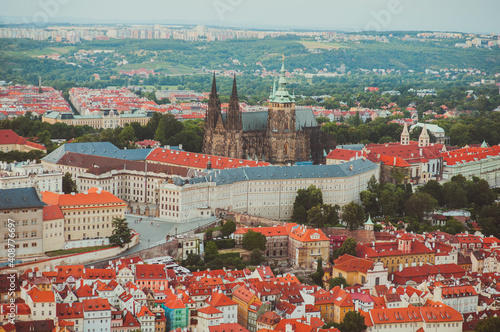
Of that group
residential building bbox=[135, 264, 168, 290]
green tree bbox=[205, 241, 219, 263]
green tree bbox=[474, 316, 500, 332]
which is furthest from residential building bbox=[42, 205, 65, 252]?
green tree bbox=[474, 316, 500, 332]

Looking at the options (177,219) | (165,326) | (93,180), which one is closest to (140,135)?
(93,180)

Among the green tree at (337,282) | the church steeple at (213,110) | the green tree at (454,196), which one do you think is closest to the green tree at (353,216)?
the green tree at (337,282)

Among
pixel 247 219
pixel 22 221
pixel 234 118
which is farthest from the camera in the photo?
pixel 234 118

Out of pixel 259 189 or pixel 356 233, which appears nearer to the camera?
pixel 356 233

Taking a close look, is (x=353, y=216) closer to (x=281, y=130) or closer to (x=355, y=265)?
(x=355, y=265)

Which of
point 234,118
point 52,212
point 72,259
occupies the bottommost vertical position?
point 72,259

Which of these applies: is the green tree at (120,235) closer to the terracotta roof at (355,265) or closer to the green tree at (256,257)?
the green tree at (256,257)

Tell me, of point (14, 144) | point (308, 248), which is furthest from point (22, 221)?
point (14, 144)
